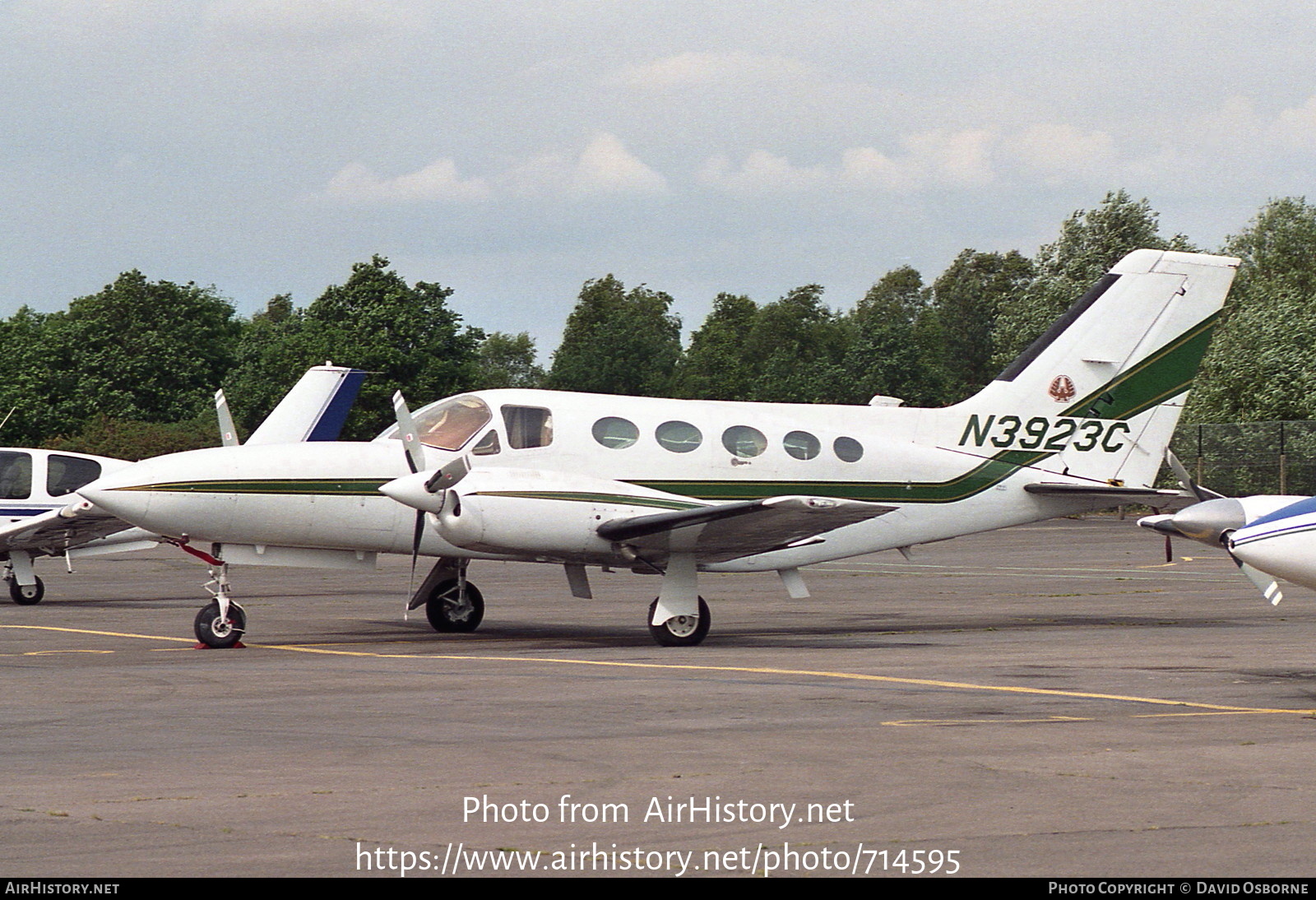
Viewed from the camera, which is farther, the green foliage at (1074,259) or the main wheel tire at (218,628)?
the green foliage at (1074,259)

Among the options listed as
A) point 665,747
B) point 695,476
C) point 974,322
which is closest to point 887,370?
point 974,322

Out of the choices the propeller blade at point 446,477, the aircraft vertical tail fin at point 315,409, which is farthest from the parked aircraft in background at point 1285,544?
the aircraft vertical tail fin at point 315,409

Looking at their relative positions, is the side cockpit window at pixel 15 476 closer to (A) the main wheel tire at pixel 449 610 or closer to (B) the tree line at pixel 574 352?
(A) the main wheel tire at pixel 449 610

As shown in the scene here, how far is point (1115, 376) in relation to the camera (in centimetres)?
2120

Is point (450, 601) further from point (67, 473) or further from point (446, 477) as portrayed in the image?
point (67, 473)

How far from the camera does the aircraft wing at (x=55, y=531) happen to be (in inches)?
933

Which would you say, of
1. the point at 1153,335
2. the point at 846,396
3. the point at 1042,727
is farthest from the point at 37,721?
the point at 846,396

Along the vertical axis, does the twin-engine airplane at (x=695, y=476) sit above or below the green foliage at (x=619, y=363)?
below

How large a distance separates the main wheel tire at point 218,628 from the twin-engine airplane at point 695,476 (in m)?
0.03

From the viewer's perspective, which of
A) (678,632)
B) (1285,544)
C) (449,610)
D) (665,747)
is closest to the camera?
(665,747)

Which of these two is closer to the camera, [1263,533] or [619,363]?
[1263,533]

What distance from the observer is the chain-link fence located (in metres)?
53.0

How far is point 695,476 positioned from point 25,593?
38.7 ft

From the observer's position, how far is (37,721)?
11.3 meters
